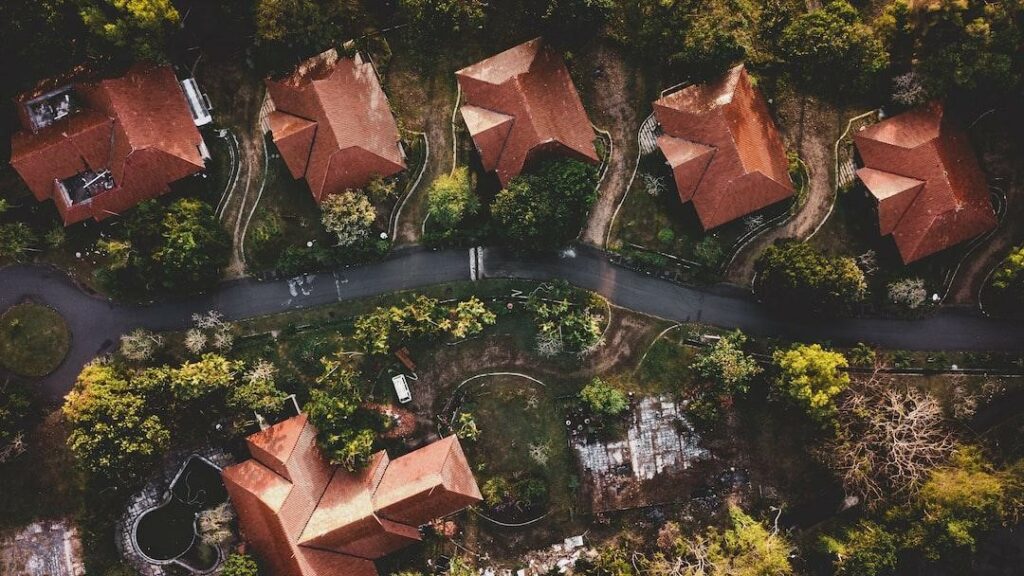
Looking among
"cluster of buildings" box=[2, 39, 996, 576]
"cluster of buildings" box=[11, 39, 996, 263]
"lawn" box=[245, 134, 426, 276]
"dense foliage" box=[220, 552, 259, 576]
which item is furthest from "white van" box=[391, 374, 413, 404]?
"dense foliage" box=[220, 552, 259, 576]

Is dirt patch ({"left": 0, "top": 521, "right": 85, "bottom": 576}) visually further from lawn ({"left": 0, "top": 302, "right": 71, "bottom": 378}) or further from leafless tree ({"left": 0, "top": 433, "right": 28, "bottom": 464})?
lawn ({"left": 0, "top": 302, "right": 71, "bottom": 378})

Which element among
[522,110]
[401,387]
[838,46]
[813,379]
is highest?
[522,110]

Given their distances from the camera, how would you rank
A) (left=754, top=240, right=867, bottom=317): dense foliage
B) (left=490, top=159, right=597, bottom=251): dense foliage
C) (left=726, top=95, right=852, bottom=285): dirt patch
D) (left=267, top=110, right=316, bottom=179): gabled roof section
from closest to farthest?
(left=754, top=240, right=867, bottom=317): dense foliage, (left=490, top=159, right=597, bottom=251): dense foliage, (left=267, top=110, right=316, bottom=179): gabled roof section, (left=726, top=95, right=852, bottom=285): dirt patch

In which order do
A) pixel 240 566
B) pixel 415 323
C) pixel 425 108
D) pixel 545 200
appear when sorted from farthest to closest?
pixel 425 108 → pixel 415 323 → pixel 240 566 → pixel 545 200

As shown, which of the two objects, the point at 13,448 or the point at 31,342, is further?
the point at 31,342

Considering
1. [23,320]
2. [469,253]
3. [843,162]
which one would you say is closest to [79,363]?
[23,320]

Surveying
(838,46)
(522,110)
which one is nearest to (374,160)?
(522,110)

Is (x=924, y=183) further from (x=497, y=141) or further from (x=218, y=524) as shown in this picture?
(x=218, y=524)

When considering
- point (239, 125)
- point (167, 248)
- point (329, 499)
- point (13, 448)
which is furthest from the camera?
point (239, 125)
